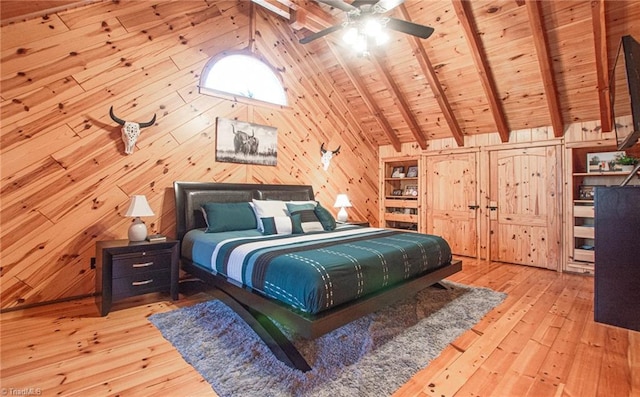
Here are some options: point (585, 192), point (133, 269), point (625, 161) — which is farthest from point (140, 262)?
point (585, 192)

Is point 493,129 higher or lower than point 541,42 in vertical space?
lower

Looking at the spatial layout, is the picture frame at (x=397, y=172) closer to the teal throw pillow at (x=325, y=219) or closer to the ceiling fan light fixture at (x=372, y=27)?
the teal throw pillow at (x=325, y=219)

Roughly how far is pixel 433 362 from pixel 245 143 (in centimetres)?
348

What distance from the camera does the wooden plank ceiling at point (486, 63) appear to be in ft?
10.9

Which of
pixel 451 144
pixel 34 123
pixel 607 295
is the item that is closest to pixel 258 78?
pixel 34 123

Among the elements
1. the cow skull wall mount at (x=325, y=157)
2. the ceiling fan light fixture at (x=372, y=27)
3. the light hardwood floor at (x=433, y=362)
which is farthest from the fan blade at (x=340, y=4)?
the light hardwood floor at (x=433, y=362)

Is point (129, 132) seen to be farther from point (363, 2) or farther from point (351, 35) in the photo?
point (363, 2)

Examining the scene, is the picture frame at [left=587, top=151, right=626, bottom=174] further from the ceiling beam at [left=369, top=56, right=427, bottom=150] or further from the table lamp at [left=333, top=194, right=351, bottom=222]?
the table lamp at [left=333, top=194, right=351, bottom=222]

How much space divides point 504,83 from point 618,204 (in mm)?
2358

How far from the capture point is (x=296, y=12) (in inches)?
151

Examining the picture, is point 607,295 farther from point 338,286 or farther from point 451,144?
point 451,144

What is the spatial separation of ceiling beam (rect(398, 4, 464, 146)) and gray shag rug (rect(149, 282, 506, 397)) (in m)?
3.05

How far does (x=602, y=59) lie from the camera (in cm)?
335

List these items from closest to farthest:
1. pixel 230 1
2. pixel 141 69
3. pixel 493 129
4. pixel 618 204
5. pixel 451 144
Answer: pixel 618 204 → pixel 141 69 → pixel 230 1 → pixel 493 129 → pixel 451 144
